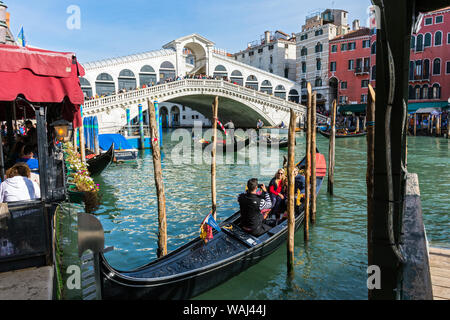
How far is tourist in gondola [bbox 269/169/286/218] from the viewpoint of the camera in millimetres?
5356

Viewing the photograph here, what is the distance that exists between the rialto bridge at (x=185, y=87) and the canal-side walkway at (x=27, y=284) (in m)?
16.9

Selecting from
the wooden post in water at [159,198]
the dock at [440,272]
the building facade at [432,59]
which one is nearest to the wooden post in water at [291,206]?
the wooden post in water at [159,198]

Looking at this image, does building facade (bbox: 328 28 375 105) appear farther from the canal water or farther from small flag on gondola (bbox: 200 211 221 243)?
small flag on gondola (bbox: 200 211 221 243)

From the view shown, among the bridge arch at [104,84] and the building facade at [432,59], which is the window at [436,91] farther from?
the bridge arch at [104,84]

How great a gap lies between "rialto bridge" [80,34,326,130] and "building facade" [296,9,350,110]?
7.12 feet

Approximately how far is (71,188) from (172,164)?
7.03 m

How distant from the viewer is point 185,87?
891 inches

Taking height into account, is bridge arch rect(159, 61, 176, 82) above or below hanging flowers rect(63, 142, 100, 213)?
above

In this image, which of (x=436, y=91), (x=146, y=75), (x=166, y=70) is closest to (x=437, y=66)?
(x=436, y=91)

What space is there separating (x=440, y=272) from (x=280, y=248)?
2.78 metres

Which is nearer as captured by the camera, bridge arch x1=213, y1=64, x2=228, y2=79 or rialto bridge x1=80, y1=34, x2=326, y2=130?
rialto bridge x1=80, y1=34, x2=326, y2=130

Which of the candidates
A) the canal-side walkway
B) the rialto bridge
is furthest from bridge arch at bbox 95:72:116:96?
the canal-side walkway

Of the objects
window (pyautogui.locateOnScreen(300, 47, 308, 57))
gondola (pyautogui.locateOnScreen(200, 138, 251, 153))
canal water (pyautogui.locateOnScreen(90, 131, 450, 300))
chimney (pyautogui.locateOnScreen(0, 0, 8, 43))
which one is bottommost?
canal water (pyautogui.locateOnScreen(90, 131, 450, 300))

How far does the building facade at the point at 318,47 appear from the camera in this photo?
31641mm
